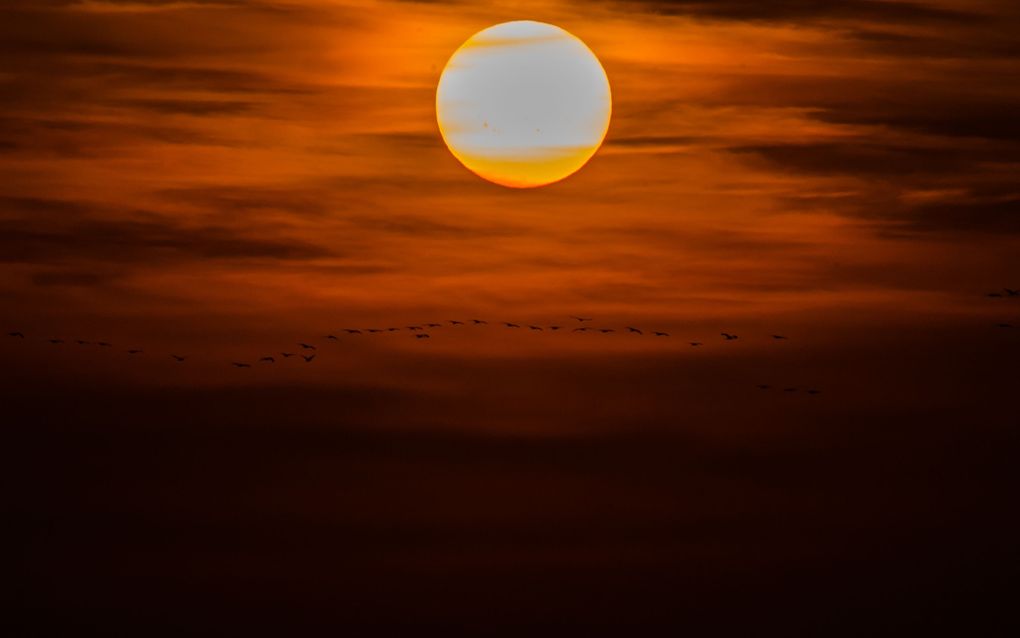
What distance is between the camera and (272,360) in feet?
180

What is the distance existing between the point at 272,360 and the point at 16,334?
70.4 feet

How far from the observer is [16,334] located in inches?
2056
